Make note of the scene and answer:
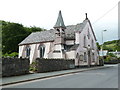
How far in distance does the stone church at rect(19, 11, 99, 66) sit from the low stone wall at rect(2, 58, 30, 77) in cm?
1406

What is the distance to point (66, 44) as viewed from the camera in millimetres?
33094

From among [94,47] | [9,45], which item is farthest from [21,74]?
[9,45]

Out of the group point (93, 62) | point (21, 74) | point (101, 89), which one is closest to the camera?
point (101, 89)

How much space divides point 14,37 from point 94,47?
2574cm

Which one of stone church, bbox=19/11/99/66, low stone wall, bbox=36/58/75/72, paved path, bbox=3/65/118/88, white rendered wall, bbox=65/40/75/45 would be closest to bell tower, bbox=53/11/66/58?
stone church, bbox=19/11/99/66

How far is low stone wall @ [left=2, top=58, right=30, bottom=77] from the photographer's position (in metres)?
15.0

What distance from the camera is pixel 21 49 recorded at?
131ft

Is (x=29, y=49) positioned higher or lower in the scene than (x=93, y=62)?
higher

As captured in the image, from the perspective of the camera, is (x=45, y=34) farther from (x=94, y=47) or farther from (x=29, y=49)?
(x=94, y=47)

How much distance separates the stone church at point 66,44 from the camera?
31.7 metres

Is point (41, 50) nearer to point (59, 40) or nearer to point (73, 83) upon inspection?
point (59, 40)

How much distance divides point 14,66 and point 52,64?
760cm

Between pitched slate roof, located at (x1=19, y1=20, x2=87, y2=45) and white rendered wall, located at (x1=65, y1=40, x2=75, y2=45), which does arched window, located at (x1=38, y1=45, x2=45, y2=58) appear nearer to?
pitched slate roof, located at (x1=19, y1=20, x2=87, y2=45)

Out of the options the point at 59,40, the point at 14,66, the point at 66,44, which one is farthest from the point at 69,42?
the point at 14,66
